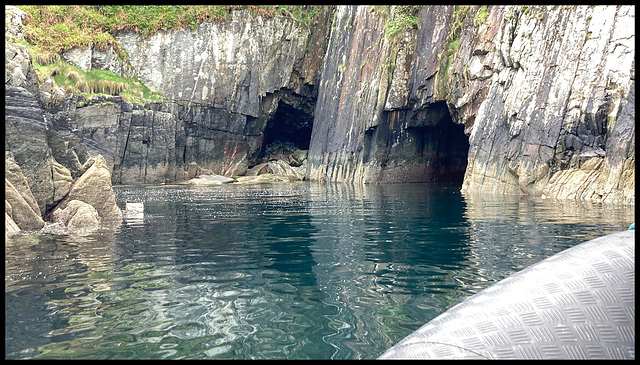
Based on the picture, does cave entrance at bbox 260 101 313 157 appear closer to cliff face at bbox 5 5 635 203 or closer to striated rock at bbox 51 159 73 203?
cliff face at bbox 5 5 635 203

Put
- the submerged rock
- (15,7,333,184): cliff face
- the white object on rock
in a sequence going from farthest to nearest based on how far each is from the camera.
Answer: (15,7,333,184): cliff face
the submerged rock
the white object on rock

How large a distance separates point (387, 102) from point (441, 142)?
6.17 metres

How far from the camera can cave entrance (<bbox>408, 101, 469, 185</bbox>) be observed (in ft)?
113

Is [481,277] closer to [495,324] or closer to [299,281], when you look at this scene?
[299,281]

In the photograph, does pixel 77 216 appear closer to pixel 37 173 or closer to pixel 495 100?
pixel 37 173

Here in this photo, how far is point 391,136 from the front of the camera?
36.6m

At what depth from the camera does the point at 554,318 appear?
2832 mm

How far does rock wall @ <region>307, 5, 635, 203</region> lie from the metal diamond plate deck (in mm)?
15459

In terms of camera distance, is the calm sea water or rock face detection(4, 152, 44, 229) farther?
rock face detection(4, 152, 44, 229)

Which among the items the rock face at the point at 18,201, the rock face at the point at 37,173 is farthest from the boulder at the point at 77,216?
the rock face at the point at 18,201

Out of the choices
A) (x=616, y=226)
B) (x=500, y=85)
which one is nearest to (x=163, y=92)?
(x=500, y=85)

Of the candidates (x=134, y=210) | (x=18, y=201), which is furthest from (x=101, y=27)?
(x=18, y=201)

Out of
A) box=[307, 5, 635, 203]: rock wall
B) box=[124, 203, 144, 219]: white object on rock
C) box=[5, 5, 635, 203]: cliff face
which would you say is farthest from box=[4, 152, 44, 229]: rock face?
box=[307, 5, 635, 203]: rock wall

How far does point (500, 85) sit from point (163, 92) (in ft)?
108
